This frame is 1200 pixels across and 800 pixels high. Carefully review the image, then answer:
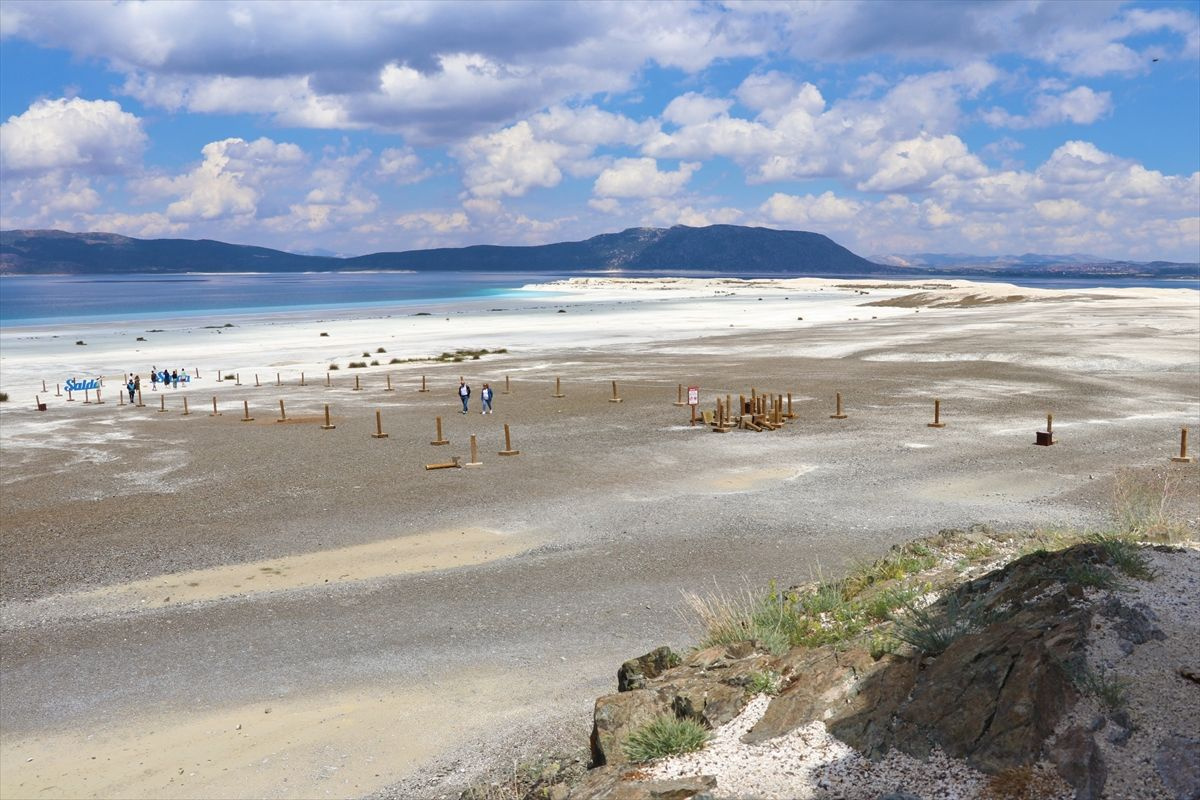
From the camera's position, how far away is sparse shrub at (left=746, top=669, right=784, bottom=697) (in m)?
7.77

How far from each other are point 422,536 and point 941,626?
1232cm

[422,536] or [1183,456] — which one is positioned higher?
[1183,456]

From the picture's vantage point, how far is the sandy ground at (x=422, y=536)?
1048 cm

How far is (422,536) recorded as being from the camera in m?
18.1

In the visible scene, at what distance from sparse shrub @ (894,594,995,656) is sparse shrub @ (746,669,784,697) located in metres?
1.09

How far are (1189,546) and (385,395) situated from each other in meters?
35.3

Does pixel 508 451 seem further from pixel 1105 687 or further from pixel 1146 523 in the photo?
pixel 1105 687

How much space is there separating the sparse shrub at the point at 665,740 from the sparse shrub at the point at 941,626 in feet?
6.12

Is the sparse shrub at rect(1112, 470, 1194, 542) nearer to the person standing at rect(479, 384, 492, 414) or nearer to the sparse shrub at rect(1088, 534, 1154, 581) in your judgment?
the sparse shrub at rect(1088, 534, 1154, 581)

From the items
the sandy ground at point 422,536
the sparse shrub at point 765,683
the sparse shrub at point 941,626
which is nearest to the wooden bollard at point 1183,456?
the sandy ground at point 422,536

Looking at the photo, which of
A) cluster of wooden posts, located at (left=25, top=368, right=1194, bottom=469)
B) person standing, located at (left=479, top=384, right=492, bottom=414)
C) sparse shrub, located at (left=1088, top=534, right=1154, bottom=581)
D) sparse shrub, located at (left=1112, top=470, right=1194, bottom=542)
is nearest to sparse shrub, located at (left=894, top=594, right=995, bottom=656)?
sparse shrub, located at (left=1088, top=534, right=1154, bottom=581)

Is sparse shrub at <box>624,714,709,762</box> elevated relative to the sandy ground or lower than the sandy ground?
elevated

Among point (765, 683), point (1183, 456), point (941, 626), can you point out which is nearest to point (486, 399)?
point (1183, 456)

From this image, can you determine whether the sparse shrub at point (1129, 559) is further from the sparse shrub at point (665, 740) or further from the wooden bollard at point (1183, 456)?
the wooden bollard at point (1183, 456)
